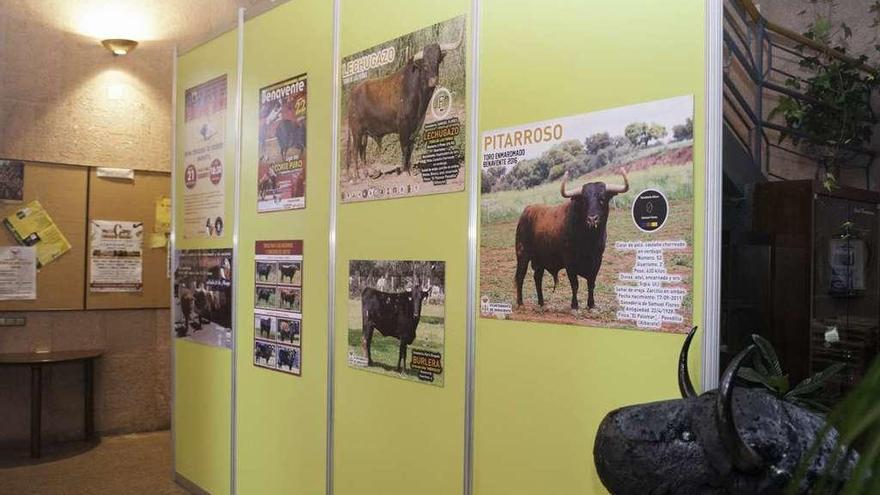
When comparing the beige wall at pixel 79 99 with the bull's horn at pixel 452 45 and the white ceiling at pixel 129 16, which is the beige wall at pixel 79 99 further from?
the bull's horn at pixel 452 45

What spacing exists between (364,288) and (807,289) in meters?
1.92

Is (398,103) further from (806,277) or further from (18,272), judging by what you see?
(18,272)

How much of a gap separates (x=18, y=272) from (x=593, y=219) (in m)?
4.86

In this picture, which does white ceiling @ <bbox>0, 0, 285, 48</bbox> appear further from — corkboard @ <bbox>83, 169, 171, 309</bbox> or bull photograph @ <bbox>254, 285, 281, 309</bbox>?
bull photograph @ <bbox>254, 285, 281, 309</bbox>

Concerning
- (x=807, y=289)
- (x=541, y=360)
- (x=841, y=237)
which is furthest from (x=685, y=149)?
(x=841, y=237)

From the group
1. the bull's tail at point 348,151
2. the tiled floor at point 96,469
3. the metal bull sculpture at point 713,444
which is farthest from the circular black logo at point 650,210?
the tiled floor at point 96,469

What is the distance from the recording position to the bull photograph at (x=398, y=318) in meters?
2.70

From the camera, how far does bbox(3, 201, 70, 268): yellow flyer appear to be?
208 inches

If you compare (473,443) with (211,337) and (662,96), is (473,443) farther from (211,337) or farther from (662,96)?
(211,337)

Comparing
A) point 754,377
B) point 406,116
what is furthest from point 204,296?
point 754,377

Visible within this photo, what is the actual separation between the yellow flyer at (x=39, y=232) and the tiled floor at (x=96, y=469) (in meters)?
1.47

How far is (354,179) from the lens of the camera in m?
3.11

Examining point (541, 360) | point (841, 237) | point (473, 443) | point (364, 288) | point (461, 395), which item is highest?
point (841, 237)

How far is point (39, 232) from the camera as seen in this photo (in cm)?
536
